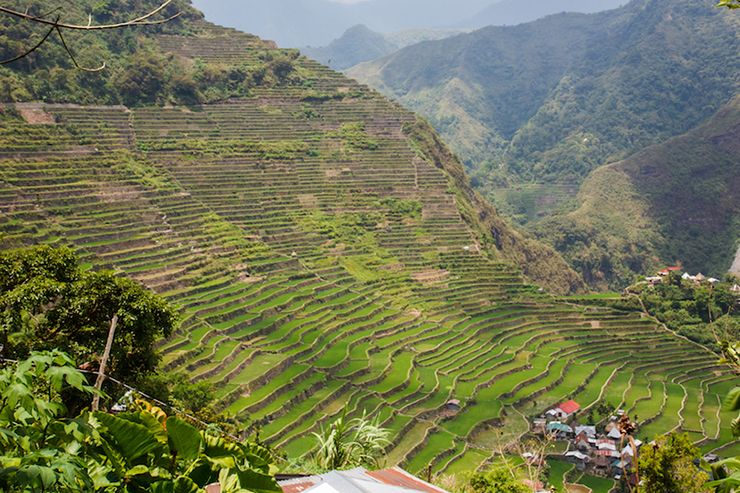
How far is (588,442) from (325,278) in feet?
46.1

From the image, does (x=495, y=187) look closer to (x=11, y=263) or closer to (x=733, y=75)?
(x=733, y=75)

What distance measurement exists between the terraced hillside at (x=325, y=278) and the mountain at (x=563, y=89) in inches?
1364

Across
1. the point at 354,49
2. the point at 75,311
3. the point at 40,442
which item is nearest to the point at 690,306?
the point at 75,311

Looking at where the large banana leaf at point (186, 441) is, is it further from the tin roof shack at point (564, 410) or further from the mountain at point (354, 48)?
the mountain at point (354, 48)

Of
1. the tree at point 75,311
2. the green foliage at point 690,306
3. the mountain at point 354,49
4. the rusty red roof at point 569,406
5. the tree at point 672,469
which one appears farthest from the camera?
the mountain at point 354,49

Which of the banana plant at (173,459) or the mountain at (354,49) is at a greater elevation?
the mountain at (354,49)

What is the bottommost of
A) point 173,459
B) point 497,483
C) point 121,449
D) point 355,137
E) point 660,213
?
point 660,213

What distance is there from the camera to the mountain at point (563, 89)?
88.9 meters

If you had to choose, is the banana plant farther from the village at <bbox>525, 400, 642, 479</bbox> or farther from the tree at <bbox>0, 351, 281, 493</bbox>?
the village at <bbox>525, 400, 642, 479</bbox>

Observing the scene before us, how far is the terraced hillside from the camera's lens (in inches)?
748

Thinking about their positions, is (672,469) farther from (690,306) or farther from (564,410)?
(690,306)

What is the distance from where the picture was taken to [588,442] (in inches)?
765

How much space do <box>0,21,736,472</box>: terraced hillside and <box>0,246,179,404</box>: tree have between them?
5.89m

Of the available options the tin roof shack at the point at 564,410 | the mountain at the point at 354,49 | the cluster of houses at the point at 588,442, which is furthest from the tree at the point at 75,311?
the mountain at the point at 354,49
